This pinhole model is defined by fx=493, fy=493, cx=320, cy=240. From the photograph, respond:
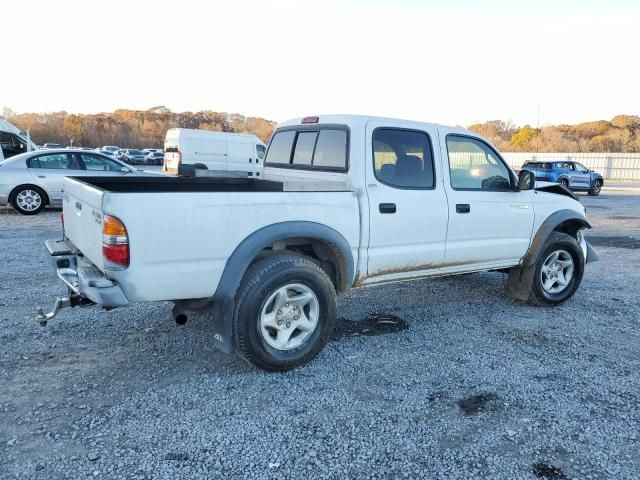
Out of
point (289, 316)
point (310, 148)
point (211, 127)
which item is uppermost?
point (211, 127)

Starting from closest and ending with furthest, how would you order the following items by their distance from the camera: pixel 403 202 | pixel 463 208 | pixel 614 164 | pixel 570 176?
pixel 403 202 → pixel 463 208 → pixel 570 176 → pixel 614 164

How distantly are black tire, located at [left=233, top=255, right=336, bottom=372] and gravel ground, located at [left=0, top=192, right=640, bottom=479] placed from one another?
15 cm

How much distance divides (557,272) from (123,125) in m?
92.7

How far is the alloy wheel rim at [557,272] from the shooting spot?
5589 mm

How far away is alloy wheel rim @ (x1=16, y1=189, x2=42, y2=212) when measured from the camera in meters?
11.1

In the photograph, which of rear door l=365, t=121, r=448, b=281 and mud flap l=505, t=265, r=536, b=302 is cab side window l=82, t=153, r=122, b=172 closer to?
rear door l=365, t=121, r=448, b=281

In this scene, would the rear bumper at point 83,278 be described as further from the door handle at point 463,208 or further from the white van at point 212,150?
the white van at point 212,150

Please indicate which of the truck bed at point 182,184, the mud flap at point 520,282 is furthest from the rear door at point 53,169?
the mud flap at point 520,282

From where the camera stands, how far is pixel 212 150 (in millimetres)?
18688

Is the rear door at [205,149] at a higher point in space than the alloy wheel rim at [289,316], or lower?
higher

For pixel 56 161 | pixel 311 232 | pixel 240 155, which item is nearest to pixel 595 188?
pixel 240 155

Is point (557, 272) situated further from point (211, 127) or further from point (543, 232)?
point (211, 127)

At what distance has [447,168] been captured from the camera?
4.69 meters

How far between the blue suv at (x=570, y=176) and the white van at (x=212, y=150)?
13.1m
